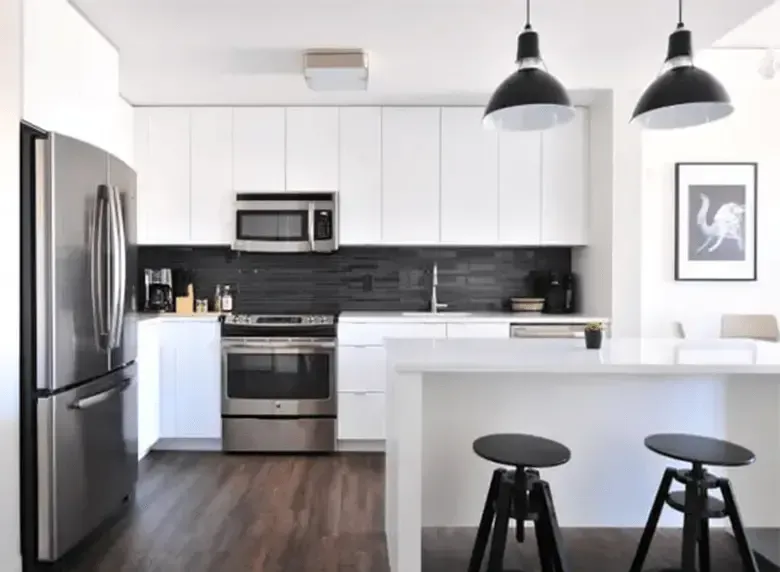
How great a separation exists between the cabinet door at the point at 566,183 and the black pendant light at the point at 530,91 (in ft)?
6.48

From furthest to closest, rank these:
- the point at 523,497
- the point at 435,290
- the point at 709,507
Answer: the point at 435,290 → the point at 709,507 → the point at 523,497

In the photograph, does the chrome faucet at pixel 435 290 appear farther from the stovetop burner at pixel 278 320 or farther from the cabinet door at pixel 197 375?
the cabinet door at pixel 197 375

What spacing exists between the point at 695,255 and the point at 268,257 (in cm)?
325

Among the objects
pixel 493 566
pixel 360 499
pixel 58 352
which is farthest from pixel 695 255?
pixel 58 352

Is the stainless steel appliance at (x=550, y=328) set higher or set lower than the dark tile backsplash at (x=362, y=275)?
lower

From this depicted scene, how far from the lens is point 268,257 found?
4.89 meters

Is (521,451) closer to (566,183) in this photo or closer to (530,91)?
(530,91)

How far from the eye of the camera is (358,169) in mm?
4520

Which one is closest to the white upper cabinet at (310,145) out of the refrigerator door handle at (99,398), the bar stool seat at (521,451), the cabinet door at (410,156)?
the cabinet door at (410,156)

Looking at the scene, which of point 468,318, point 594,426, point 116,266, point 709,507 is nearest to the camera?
point 709,507

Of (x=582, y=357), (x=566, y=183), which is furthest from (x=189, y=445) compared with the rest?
(x=566, y=183)

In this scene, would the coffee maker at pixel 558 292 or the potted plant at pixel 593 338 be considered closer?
the potted plant at pixel 593 338

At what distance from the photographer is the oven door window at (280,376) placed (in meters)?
4.27

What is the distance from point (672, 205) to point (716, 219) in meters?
0.33
